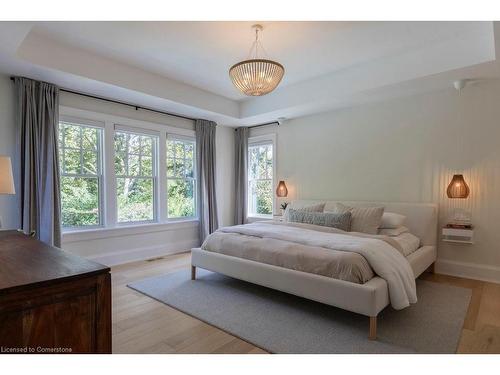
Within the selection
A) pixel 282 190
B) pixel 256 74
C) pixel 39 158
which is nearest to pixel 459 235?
pixel 282 190

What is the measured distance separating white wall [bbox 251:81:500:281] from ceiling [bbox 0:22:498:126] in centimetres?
34

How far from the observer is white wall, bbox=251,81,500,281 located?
11.8 feet

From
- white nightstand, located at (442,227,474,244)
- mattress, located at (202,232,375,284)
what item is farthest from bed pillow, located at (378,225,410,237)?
mattress, located at (202,232,375,284)

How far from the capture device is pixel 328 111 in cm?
490

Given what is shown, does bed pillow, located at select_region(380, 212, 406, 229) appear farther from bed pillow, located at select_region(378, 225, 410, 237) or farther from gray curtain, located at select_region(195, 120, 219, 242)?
gray curtain, located at select_region(195, 120, 219, 242)

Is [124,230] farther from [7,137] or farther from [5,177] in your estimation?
[5,177]

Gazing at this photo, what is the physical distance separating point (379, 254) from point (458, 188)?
187 cm

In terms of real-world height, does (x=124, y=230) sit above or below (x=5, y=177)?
below

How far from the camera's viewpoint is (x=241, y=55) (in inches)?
136

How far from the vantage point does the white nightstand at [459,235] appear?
11.6ft

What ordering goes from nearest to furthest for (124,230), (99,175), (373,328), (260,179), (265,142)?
(373,328), (99,175), (124,230), (265,142), (260,179)

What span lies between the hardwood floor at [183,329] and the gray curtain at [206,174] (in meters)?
2.22

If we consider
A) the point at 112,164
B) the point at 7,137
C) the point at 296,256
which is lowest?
the point at 296,256

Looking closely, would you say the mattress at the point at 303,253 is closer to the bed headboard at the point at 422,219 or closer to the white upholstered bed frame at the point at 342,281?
the white upholstered bed frame at the point at 342,281
